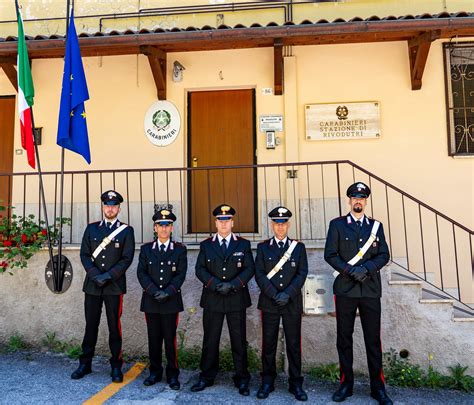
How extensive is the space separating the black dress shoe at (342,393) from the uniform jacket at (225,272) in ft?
3.91

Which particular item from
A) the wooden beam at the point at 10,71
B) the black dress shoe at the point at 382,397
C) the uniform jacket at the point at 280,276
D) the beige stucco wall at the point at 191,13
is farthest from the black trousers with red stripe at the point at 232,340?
the wooden beam at the point at 10,71

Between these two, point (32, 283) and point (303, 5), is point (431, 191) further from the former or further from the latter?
point (32, 283)

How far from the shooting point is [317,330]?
4.91 meters

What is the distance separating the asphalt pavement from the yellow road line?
42 mm

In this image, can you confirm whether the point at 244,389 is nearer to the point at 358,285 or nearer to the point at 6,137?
the point at 358,285

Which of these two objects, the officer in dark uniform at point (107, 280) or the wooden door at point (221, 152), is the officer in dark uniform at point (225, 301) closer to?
the officer in dark uniform at point (107, 280)

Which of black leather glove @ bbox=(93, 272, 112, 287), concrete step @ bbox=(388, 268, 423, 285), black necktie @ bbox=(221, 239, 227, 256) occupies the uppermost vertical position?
black necktie @ bbox=(221, 239, 227, 256)

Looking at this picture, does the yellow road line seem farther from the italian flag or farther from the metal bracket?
the italian flag

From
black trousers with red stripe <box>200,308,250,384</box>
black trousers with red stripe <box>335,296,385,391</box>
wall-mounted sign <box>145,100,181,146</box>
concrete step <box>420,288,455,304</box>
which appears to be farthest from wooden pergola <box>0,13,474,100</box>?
black trousers with red stripe <box>200,308,250,384</box>

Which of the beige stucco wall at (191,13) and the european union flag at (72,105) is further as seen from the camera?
the beige stucco wall at (191,13)

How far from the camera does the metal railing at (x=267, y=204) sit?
6023mm

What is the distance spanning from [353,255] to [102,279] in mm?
2512

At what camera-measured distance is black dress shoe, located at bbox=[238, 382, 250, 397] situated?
4.11 m

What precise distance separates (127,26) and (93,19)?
0.60 m
